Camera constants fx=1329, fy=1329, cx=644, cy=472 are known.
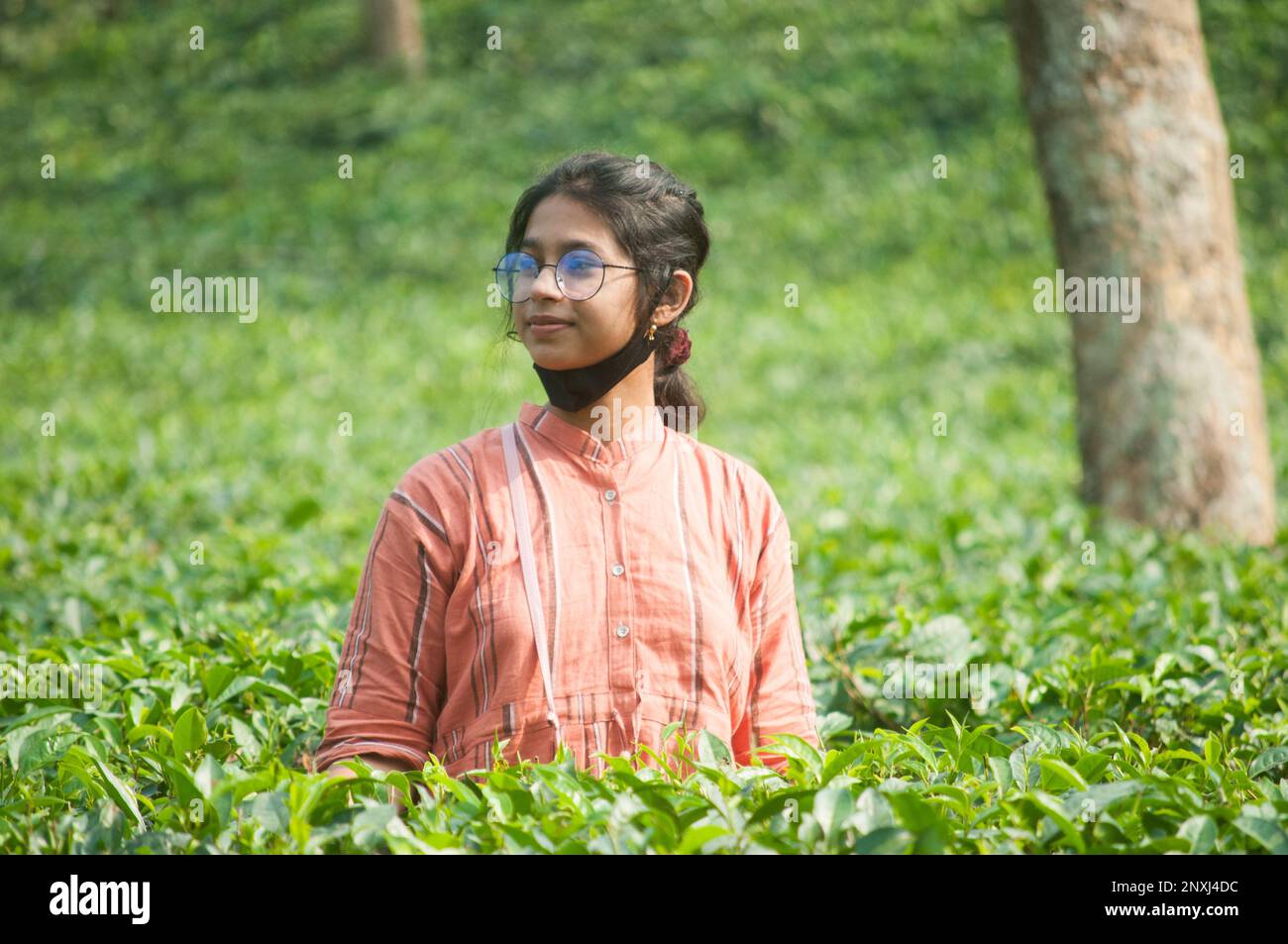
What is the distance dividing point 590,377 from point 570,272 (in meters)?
0.21

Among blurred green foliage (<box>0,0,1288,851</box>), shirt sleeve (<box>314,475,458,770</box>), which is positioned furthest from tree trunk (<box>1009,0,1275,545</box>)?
shirt sleeve (<box>314,475,458,770</box>)

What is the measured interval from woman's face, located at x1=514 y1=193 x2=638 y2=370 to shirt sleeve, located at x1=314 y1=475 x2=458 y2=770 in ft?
1.18

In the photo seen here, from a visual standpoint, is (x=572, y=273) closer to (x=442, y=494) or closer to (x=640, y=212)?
(x=640, y=212)

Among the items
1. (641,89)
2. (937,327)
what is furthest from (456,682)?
(641,89)

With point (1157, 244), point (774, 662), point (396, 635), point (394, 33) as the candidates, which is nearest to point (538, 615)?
point (396, 635)

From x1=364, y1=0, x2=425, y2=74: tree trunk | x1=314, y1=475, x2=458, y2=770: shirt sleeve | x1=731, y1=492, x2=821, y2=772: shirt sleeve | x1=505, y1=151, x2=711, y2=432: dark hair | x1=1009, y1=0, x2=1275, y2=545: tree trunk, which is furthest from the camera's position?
x1=364, y1=0, x2=425, y2=74: tree trunk

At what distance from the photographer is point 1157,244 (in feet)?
17.8

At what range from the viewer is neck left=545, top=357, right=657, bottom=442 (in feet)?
8.54

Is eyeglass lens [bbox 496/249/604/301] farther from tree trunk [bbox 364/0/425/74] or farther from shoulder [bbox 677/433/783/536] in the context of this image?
tree trunk [bbox 364/0/425/74]

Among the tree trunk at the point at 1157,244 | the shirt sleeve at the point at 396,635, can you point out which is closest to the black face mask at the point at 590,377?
the shirt sleeve at the point at 396,635

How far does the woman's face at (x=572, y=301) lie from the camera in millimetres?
2479

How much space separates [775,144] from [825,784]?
14.0 metres

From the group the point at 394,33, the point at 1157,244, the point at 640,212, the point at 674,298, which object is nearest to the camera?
the point at 640,212

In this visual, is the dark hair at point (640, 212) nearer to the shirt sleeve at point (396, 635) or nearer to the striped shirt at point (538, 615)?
the striped shirt at point (538, 615)
